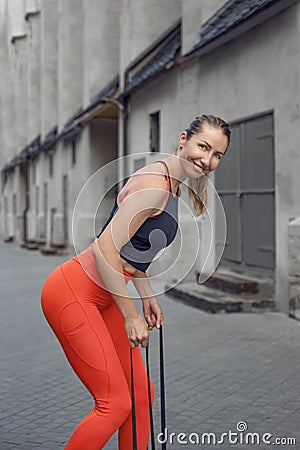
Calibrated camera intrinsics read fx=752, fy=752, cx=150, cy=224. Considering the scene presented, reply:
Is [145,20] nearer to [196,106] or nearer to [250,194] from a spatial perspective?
[196,106]

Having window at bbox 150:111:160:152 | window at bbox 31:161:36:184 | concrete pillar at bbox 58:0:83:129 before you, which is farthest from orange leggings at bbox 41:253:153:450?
window at bbox 31:161:36:184

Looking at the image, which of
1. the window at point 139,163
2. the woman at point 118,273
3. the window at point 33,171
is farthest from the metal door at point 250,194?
the window at point 33,171

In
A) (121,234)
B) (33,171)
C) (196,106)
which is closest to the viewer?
(121,234)

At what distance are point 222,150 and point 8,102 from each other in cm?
5346

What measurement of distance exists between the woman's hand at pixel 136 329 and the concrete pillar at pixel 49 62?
35.2 meters

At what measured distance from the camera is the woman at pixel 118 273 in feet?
9.79

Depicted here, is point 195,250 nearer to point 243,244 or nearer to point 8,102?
point 243,244

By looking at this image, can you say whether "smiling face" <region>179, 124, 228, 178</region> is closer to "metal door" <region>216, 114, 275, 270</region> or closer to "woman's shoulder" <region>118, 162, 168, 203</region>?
"woman's shoulder" <region>118, 162, 168, 203</region>

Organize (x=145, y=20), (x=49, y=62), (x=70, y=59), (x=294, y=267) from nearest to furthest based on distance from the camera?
(x=294, y=267), (x=145, y=20), (x=70, y=59), (x=49, y=62)

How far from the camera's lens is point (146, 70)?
57.2 feet

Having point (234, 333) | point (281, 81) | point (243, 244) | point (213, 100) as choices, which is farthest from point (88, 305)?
point (213, 100)

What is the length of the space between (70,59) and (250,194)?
21.2m

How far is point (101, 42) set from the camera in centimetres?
2567

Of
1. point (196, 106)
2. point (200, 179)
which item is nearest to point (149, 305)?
point (200, 179)
